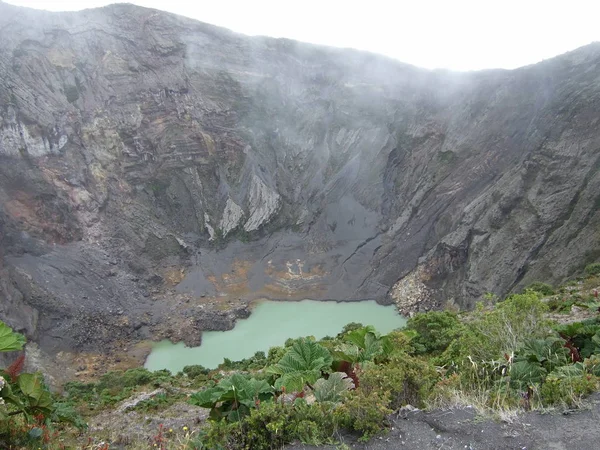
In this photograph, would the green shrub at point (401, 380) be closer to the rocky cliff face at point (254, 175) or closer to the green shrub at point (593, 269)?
the green shrub at point (593, 269)

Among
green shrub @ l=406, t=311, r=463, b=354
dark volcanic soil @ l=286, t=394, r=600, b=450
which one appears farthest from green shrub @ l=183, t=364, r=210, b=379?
dark volcanic soil @ l=286, t=394, r=600, b=450

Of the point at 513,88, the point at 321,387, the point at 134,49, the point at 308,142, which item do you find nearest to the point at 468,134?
the point at 513,88

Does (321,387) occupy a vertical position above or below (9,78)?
below

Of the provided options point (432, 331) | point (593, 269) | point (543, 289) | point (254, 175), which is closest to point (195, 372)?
point (432, 331)

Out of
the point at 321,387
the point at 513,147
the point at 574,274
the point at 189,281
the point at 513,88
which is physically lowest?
the point at 189,281

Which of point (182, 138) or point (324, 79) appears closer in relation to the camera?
point (182, 138)

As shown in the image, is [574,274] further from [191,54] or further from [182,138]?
[191,54]
